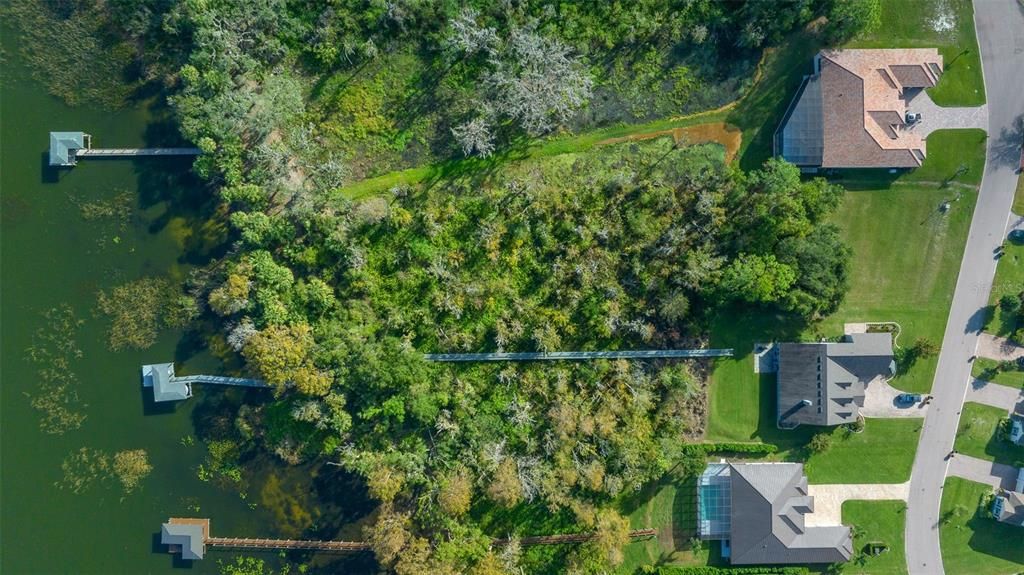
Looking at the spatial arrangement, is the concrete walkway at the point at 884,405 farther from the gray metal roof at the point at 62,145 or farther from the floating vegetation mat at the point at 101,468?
the gray metal roof at the point at 62,145

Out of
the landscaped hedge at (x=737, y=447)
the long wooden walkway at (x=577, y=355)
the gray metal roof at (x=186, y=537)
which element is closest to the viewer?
the long wooden walkway at (x=577, y=355)

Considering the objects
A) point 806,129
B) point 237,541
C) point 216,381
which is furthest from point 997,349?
point 237,541

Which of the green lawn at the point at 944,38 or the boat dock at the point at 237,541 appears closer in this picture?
the green lawn at the point at 944,38

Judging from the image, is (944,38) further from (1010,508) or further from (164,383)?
(164,383)

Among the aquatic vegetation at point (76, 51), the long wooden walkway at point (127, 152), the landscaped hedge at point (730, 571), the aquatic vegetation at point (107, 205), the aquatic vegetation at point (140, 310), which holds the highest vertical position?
the aquatic vegetation at point (76, 51)

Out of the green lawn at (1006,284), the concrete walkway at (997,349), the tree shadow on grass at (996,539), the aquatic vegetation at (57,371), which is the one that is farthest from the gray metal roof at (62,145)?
the tree shadow on grass at (996,539)

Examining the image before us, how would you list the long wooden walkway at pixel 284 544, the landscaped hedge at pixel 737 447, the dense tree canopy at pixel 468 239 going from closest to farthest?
the dense tree canopy at pixel 468 239 → the landscaped hedge at pixel 737 447 → the long wooden walkway at pixel 284 544

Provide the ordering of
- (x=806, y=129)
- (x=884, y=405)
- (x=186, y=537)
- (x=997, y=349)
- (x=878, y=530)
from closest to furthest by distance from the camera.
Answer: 1. (x=806, y=129)
2. (x=997, y=349)
3. (x=884, y=405)
4. (x=878, y=530)
5. (x=186, y=537)
